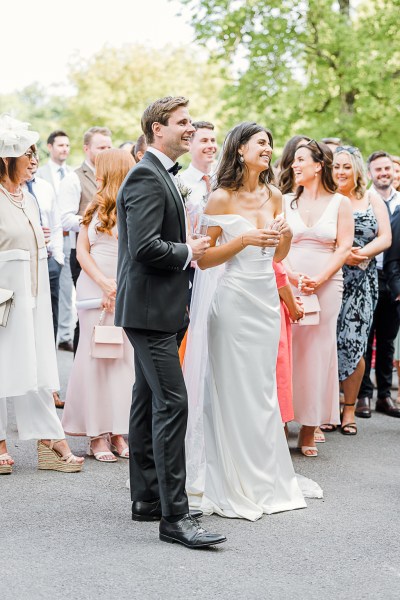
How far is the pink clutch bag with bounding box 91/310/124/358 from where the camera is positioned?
Result: 291 inches

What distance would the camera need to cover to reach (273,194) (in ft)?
21.0

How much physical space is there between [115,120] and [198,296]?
40372 mm

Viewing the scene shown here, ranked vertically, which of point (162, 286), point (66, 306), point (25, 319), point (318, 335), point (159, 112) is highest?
point (159, 112)

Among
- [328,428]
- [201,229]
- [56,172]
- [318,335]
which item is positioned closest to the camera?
[201,229]

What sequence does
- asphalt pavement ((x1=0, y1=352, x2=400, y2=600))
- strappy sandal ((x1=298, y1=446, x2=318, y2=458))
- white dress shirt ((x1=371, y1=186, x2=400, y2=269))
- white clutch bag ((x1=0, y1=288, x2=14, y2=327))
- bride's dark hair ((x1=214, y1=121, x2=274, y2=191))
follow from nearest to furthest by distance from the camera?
asphalt pavement ((x1=0, y1=352, x2=400, y2=600)) < bride's dark hair ((x1=214, y1=121, x2=274, y2=191)) < white clutch bag ((x1=0, y1=288, x2=14, y2=327)) < strappy sandal ((x1=298, y1=446, x2=318, y2=458)) < white dress shirt ((x1=371, y1=186, x2=400, y2=269))

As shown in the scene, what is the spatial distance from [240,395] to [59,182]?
668 centimetres

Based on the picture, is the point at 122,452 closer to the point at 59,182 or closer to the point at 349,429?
the point at 349,429

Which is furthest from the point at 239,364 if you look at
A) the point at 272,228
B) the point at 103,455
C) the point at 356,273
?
the point at 356,273

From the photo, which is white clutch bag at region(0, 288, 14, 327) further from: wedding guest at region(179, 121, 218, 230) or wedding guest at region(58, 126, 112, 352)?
wedding guest at region(58, 126, 112, 352)

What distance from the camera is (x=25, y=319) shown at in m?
6.85

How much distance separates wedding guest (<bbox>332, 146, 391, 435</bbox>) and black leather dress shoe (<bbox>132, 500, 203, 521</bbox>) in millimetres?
3438

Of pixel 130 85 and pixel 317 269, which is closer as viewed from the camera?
pixel 317 269

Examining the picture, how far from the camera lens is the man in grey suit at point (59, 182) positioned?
12.6m

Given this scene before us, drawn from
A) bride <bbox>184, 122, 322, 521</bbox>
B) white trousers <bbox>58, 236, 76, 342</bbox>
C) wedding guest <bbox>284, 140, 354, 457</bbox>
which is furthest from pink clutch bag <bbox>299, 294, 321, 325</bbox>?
white trousers <bbox>58, 236, 76, 342</bbox>
